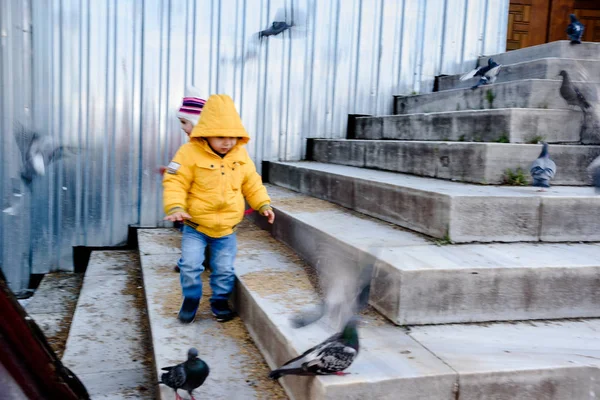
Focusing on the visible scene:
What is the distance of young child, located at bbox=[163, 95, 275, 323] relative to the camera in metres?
3.04

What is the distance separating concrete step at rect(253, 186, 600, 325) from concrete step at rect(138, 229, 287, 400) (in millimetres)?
695

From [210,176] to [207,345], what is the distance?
37.5 inches

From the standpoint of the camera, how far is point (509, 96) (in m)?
4.40

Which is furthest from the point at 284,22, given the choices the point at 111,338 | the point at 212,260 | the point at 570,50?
the point at 111,338

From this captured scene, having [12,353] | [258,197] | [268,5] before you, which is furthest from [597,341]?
[268,5]

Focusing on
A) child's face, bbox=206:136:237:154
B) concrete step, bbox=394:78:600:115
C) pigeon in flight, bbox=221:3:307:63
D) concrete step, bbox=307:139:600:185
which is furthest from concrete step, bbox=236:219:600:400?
pigeon in flight, bbox=221:3:307:63

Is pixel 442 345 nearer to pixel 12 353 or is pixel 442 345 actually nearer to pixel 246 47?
pixel 12 353

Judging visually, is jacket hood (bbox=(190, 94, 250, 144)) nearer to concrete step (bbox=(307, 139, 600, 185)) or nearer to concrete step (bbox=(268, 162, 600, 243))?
concrete step (bbox=(268, 162, 600, 243))

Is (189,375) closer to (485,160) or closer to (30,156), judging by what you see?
(485,160)

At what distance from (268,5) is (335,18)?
78 centimetres

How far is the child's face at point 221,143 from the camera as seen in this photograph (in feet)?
10.1

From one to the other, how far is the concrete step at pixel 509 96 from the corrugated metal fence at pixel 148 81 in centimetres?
100

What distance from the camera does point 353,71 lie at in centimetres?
608

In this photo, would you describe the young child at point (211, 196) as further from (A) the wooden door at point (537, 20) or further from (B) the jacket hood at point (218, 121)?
(A) the wooden door at point (537, 20)
